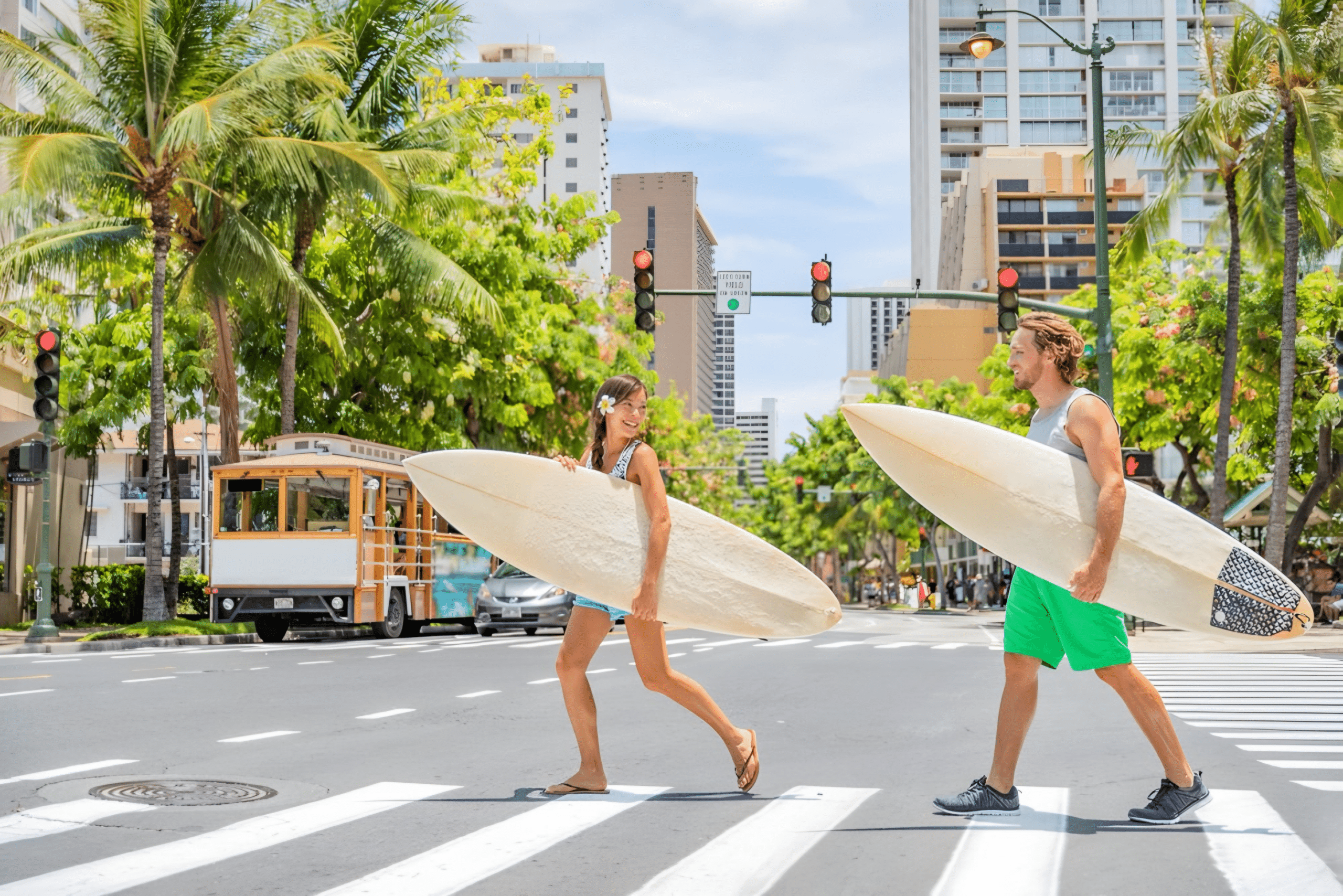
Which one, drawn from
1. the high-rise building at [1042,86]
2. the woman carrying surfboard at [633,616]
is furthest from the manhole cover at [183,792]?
the high-rise building at [1042,86]

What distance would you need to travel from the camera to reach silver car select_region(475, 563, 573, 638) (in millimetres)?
23000

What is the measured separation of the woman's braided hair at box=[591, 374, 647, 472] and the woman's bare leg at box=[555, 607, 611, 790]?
2.11 feet

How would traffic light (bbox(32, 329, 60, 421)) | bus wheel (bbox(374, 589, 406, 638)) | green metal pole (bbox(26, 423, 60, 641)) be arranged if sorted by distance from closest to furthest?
traffic light (bbox(32, 329, 60, 421)) < green metal pole (bbox(26, 423, 60, 641)) < bus wheel (bbox(374, 589, 406, 638))

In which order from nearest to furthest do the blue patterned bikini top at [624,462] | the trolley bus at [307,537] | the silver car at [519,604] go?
the blue patterned bikini top at [624,462], the trolley bus at [307,537], the silver car at [519,604]

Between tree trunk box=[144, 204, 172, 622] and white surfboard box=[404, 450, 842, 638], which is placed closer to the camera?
white surfboard box=[404, 450, 842, 638]

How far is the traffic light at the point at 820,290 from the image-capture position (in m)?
19.9

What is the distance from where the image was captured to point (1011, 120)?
347 ft

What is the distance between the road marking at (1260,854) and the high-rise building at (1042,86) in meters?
102

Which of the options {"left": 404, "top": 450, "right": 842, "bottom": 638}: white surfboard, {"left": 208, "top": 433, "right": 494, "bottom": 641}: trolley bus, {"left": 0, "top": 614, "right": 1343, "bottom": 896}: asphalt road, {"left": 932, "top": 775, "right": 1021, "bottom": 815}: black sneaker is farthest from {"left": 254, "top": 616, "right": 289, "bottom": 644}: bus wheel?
{"left": 932, "top": 775, "right": 1021, "bottom": 815}: black sneaker

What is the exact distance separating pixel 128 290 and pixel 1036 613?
2869 cm

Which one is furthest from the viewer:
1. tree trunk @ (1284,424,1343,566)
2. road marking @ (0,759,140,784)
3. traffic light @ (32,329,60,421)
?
tree trunk @ (1284,424,1343,566)

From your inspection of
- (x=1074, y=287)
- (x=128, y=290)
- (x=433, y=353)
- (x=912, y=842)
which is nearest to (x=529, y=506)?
(x=912, y=842)

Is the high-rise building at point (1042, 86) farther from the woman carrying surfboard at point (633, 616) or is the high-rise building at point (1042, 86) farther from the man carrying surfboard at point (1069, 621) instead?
the man carrying surfboard at point (1069, 621)

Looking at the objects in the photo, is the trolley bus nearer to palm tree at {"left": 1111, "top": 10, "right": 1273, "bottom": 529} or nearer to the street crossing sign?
the street crossing sign
